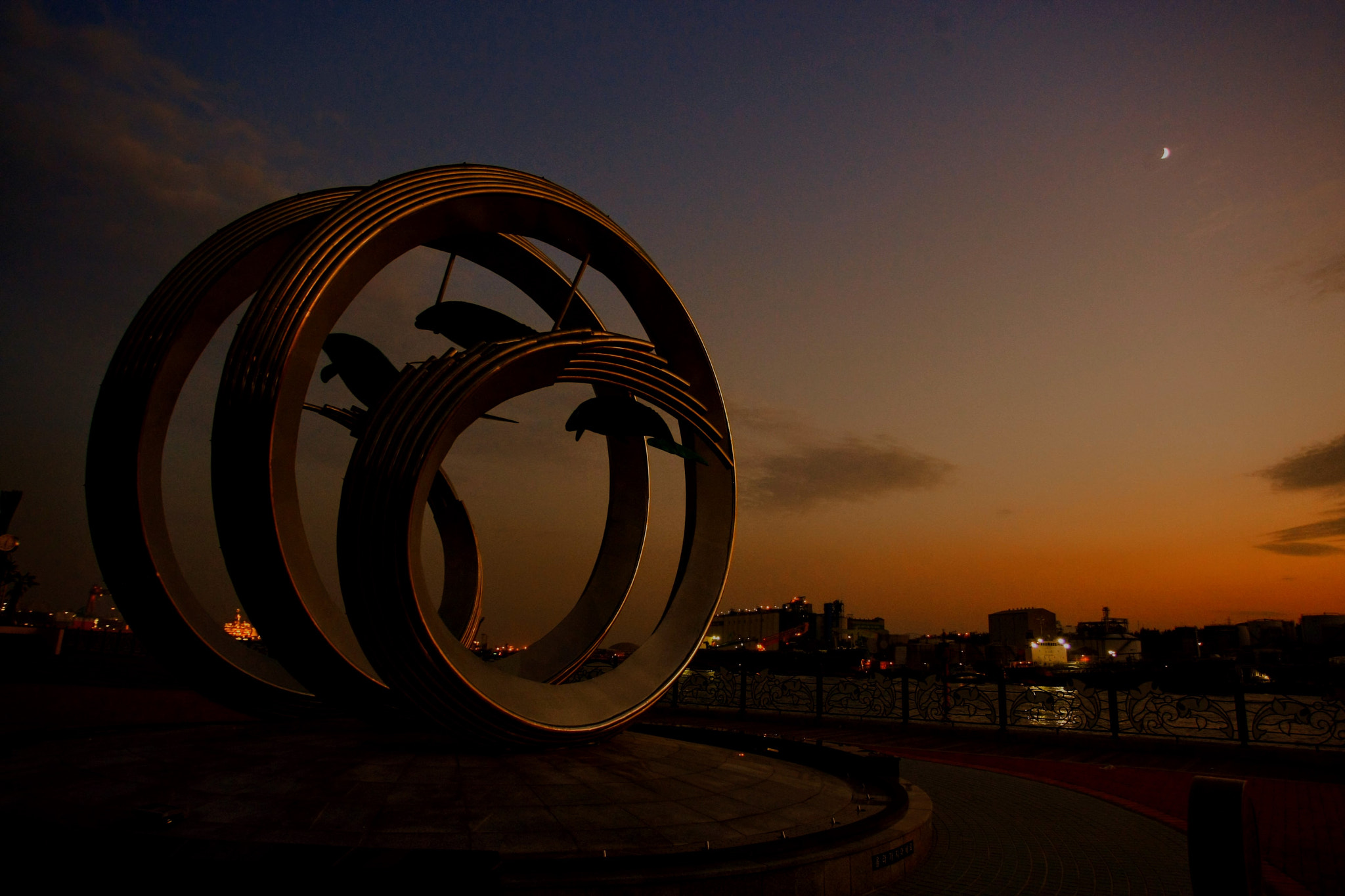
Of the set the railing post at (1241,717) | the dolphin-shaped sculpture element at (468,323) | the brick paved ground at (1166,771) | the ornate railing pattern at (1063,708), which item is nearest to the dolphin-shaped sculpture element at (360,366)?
the dolphin-shaped sculpture element at (468,323)

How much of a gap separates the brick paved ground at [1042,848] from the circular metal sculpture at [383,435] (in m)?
4.08

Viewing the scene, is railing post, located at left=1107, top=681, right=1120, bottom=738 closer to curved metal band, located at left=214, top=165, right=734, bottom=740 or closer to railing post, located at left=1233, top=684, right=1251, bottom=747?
railing post, located at left=1233, top=684, right=1251, bottom=747

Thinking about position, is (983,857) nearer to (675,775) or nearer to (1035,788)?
(675,775)

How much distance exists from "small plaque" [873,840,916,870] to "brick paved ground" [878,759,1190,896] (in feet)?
0.58

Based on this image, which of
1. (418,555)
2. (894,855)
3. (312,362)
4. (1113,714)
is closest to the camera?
(894,855)

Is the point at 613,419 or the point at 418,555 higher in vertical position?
the point at 613,419

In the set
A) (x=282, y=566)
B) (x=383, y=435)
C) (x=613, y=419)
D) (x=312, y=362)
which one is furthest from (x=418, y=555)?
(x=613, y=419)

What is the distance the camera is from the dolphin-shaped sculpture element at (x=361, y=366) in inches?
428

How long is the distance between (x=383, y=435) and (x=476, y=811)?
12.6ft

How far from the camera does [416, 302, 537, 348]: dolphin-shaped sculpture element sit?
10484mm

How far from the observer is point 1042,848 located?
8086 millimetres

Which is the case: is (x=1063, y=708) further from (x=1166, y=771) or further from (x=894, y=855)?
(x=894, y=855)

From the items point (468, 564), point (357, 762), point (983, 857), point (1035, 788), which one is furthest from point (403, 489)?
point (1035, 788)

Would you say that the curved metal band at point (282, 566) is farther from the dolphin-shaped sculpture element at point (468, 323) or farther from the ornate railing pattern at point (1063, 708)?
the ornate railing pattern at point (1063, 708)
